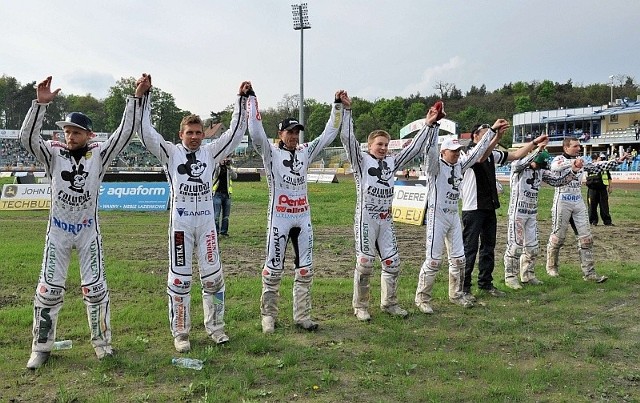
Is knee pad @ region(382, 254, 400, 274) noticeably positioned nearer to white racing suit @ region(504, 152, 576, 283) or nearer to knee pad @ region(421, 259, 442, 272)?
knee pad @ region(421, 259, 442, 272)

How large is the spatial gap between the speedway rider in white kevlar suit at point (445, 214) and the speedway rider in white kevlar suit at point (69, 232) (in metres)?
3.95

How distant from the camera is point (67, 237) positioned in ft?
16.9

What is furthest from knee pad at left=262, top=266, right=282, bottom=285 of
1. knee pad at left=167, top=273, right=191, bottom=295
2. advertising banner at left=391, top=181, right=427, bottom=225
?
advertising banner at left=391, top=181, right=427, bottom=225

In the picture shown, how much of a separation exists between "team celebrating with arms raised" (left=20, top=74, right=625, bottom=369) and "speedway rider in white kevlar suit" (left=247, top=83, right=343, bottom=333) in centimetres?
1

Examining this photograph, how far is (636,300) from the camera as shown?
7.61m

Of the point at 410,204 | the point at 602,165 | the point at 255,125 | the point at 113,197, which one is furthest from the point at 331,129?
the point at 113,197

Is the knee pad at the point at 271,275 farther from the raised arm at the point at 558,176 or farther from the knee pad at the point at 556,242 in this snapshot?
the knee pad at the point at 556,242

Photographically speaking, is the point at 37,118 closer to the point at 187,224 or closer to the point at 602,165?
the point at 187,224

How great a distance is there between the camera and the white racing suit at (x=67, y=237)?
509 cm

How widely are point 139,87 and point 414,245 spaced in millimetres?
8613

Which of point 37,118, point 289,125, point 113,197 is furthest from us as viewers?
point 113,197

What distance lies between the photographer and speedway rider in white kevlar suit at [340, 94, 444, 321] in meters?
6.57

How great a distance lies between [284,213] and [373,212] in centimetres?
119

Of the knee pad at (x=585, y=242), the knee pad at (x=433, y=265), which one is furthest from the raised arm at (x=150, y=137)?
the knee pad at (x=585, y=242)
